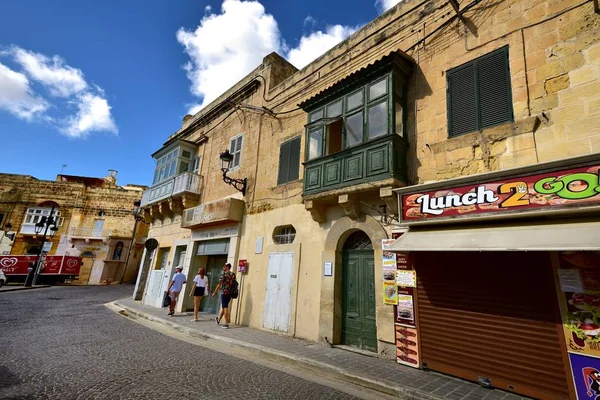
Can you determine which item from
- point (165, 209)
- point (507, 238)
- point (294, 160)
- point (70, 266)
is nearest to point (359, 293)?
point (507, 238)

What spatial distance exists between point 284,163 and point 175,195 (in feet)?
22.2

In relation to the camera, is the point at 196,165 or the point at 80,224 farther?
the point at 80,224

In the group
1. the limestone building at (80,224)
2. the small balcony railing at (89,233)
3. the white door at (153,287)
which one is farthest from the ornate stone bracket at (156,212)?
the small balcony railing at (89,233)

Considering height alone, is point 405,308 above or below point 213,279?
below

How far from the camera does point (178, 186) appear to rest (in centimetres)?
1422

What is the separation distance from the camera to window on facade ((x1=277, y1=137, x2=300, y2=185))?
31.6ft

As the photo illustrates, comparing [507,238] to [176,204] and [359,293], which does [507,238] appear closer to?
[359,293]

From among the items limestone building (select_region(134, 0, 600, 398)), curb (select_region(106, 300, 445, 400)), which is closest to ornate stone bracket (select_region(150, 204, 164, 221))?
limestone building (select_region(134, 0, 600, 398))

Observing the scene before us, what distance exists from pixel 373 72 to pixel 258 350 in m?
6.99

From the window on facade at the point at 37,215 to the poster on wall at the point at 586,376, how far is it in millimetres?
37072

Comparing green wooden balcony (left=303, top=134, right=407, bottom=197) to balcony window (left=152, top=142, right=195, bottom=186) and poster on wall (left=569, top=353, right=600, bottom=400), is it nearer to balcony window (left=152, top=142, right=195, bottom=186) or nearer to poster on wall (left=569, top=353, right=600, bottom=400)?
poster on wall (left=569, top=353, right=600, bottom=400)

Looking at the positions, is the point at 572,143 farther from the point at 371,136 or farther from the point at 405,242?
the point at 371,136

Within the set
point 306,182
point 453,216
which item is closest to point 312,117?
point 306,182

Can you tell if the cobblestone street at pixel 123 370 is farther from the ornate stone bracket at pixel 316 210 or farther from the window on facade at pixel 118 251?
the window on facade at pixel 118 251
